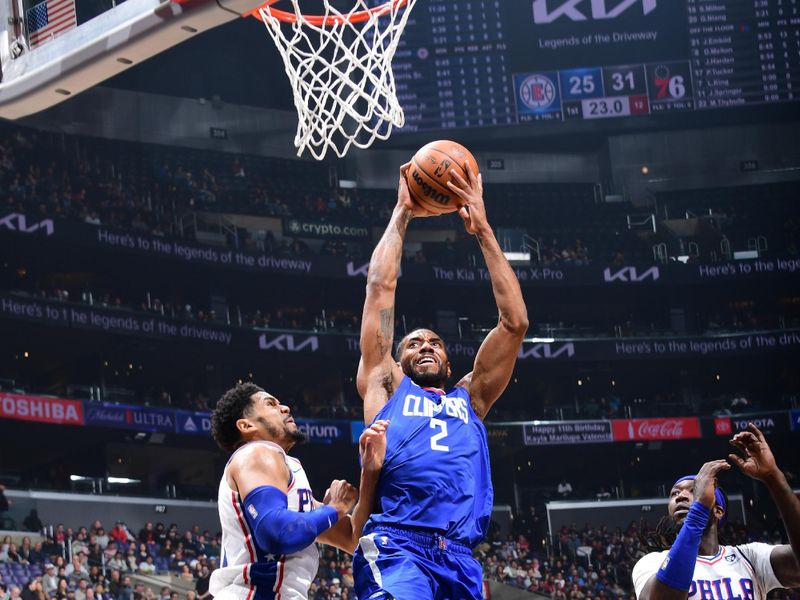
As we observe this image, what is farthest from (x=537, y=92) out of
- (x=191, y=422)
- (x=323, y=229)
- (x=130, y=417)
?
(x=130, y=417)

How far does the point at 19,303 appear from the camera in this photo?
19.7 m

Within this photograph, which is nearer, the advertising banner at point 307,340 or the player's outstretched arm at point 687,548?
the player's outstretched arm at point 687,548

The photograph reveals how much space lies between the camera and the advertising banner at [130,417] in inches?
801

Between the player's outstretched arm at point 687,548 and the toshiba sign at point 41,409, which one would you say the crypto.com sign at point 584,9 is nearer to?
the toshiba sign at point 41,409

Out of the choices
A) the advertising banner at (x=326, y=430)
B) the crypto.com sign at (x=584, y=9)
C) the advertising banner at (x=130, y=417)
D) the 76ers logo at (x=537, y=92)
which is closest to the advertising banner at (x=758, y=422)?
the 76ers logo at (x=537, y=92)

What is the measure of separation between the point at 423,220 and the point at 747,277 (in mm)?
7778

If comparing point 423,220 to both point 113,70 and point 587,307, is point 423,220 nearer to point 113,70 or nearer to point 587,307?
point 587,307

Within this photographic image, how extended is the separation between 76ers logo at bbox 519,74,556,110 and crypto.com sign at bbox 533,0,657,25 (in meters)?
1.24

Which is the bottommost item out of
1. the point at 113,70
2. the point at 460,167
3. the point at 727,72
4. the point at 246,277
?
the point at 460,167

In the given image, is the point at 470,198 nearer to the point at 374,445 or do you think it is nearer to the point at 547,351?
the point at 374,445

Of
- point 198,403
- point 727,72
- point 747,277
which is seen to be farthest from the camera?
point 747,277

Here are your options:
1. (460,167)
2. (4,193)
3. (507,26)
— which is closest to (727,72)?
(507,26)

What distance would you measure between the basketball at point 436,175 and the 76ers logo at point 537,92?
20710mm

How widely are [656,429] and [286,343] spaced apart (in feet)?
27.6
